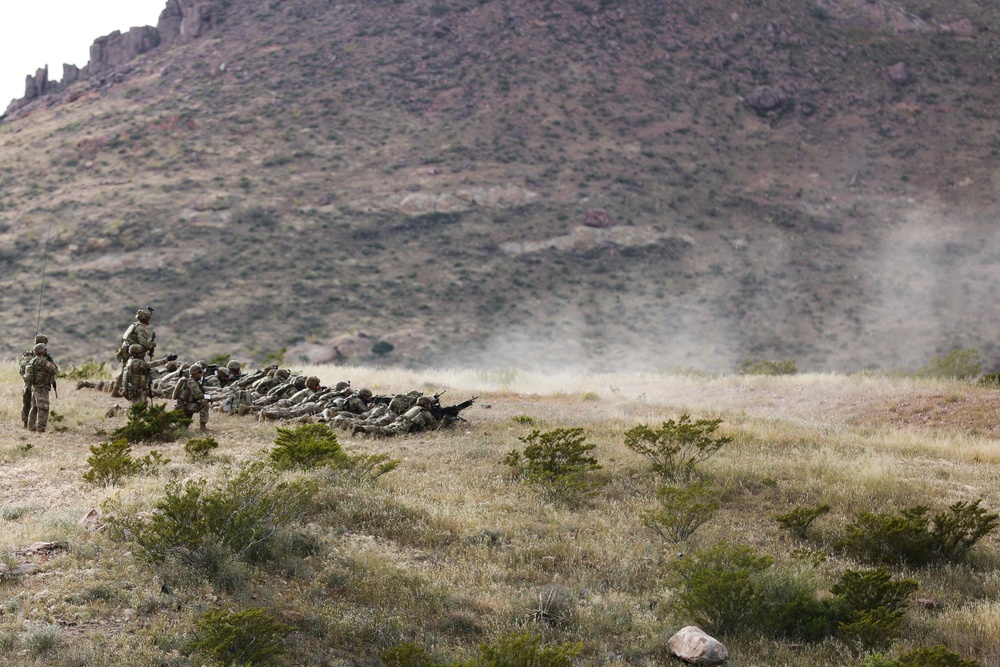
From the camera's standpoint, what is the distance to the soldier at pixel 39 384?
14641 millimetres

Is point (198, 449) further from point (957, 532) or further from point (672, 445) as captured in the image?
point (957, 532)

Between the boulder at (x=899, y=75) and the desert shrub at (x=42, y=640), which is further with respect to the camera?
the boulder at (x=899, y=75)

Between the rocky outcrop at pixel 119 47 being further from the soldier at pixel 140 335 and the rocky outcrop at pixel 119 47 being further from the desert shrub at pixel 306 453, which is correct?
the desert shrub at pixel 306 453

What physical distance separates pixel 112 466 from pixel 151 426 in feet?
12.3

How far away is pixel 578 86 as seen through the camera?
206 feet

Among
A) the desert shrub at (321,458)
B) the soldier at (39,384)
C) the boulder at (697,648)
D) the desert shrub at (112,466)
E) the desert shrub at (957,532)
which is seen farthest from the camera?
the soldier at (39,384)

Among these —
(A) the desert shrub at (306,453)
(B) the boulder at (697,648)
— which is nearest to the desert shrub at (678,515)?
(B) the boulder at (697,648)

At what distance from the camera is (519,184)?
5503cm

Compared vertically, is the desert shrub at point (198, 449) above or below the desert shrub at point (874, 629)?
above

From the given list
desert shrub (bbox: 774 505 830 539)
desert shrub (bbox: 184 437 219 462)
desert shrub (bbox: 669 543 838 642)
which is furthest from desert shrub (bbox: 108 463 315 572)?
desert shrub (bbox: 774 505 830 539)

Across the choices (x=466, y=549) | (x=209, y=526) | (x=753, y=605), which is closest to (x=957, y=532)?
(x=753, y=605)

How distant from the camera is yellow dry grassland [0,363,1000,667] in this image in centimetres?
688

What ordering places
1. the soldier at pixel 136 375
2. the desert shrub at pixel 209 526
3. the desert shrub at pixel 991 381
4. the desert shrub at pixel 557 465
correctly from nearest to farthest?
the desert shrub at pixel 209 526 < the desert shrub at pixel 557 465 < the soldier at pixel 136 375 < the desert shrub at pixel 991 381

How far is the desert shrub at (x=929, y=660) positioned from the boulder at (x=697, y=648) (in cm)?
111
